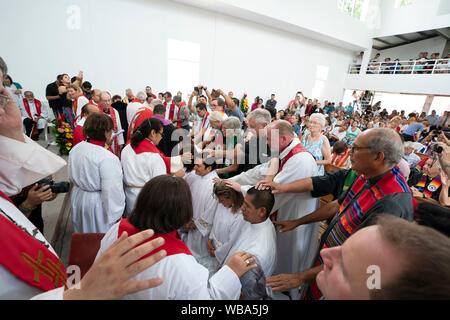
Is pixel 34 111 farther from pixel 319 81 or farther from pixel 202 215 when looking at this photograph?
pixel 319 81

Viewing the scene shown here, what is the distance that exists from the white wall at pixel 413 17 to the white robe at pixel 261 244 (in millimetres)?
18207

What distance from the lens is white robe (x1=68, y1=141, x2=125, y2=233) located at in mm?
2172

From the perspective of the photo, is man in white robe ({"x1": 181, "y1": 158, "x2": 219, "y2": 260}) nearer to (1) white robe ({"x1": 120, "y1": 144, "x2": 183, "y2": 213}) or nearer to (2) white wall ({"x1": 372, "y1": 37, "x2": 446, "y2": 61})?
(1) white robe ({"x1": 120, "y1": 144, "x2": 183, "y2": 213})

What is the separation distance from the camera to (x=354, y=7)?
14.6 m

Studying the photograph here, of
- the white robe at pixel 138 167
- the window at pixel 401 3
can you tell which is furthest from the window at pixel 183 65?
the window at pixel 401 3

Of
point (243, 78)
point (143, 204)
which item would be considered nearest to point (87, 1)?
point (243, 78)

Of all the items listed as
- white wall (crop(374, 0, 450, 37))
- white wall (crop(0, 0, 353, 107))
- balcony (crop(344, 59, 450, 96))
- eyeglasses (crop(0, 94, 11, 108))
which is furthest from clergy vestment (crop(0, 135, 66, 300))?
white wall (crop(374, 0, 450, 37))

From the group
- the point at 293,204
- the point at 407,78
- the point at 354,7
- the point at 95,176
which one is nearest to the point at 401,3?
the point at 354,7

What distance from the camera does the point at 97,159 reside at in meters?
2.15

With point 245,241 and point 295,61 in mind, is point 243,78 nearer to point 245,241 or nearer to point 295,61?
point 295,61

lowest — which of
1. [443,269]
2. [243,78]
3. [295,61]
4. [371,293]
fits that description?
[371,293]

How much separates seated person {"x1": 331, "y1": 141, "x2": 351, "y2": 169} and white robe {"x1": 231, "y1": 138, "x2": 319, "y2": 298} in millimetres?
2149

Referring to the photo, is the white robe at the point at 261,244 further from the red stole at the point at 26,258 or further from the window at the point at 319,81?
the window at the point at 319,81

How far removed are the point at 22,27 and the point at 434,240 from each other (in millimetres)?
11819
